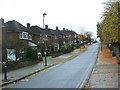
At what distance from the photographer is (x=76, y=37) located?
171 m

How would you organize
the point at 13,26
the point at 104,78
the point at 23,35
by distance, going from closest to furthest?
1. the point at 104,78
2. the point at 13,26
3. the point at 23,35

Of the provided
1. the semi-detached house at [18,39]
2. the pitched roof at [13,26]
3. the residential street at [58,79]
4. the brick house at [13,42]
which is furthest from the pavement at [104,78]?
the pitched roof at [13,26]

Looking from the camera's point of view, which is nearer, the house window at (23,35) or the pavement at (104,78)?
the pavement at (104,78)

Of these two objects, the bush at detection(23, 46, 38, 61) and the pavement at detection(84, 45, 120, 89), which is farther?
the bush at detection(23, 46, 38, 61)

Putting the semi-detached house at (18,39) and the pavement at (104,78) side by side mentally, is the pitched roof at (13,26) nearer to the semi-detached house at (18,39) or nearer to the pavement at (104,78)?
the semi-detached house at (18,39)

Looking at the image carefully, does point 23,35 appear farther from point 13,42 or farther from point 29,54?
point 13,42

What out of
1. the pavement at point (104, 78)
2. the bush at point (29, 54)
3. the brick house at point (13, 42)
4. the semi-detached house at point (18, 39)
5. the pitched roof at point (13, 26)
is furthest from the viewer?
the pitched roof at point (13, 26)

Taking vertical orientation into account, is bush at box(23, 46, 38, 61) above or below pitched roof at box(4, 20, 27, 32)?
below

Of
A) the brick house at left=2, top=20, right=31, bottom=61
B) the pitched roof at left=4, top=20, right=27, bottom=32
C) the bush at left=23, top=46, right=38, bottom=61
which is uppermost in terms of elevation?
the pitched roof at left=4, top=20, right=27, bottom=32

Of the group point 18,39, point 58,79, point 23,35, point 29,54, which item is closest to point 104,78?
point 58,79

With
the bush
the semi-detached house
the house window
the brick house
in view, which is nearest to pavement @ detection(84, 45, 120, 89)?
the brick house

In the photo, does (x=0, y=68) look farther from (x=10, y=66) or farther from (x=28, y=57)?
(x=28, y=57)

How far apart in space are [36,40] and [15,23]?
59.5 ft

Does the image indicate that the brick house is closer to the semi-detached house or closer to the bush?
the semi-detached house
